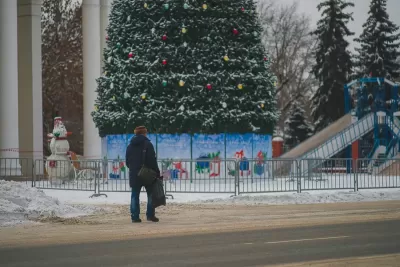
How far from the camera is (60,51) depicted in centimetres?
6644

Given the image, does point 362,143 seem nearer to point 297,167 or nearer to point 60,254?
point 297,167

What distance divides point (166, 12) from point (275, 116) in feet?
19.8

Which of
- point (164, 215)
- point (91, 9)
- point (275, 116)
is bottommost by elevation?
point (164, 215)

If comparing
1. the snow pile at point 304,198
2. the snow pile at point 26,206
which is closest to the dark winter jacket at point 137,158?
the snow pile at point 26,206

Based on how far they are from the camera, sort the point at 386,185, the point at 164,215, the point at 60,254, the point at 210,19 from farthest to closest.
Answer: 1. the point at 210,19
2. the point at 386,185
3. the point at 164,215
4. the point at 60,254

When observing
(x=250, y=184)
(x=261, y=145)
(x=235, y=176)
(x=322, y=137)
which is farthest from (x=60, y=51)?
(x=235, y=176)

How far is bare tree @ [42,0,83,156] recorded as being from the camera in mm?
66438

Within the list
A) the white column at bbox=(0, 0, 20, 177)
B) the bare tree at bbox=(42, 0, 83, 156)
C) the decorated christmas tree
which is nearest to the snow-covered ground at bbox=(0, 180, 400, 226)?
the decorated christmas tree

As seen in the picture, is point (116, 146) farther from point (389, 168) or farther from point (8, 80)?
point (389, 168)

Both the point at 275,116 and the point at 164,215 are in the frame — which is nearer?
the point at 164,215

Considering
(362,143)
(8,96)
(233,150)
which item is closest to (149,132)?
(233,150)

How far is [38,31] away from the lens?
1921 inches

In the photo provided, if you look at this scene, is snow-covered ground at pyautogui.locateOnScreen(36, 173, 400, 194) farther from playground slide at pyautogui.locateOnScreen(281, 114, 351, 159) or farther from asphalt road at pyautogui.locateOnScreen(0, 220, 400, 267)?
playground slide at pyautogui.locateOnScreen(281, 114, 351, 159)

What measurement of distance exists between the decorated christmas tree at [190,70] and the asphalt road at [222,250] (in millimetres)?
18464
